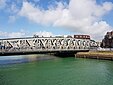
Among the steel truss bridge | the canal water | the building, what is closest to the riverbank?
the steel truss bridge

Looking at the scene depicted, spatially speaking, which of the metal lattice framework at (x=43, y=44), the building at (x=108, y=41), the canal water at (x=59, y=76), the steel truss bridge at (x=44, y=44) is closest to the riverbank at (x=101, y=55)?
the steel truss bridge at (x=44, y=44)

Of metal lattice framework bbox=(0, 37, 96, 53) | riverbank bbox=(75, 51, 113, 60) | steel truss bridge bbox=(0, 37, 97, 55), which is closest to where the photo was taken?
riverbank bbox=(75, 51, 113, 60)

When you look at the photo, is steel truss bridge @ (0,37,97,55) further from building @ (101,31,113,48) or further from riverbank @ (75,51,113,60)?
building @ (101,31,113,48)

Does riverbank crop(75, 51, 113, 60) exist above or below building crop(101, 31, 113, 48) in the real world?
below

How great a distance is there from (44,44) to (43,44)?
0.91 metres

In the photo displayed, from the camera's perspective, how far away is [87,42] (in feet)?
504

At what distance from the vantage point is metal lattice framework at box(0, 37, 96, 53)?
11488cm

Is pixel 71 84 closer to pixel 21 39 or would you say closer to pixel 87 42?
pixel 21 39

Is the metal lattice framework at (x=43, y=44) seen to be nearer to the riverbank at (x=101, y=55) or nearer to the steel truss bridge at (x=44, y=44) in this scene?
the steel truss bridge at (x=44, y=44)

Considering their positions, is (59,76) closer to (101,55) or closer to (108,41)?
(101,55)

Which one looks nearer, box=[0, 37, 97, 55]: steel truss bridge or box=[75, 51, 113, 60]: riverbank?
box=[75, 51, 113, 60]: riverbank

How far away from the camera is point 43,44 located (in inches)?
5103

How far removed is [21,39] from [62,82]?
81.7 meters

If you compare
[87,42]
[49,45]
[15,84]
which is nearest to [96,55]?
[49,45]
